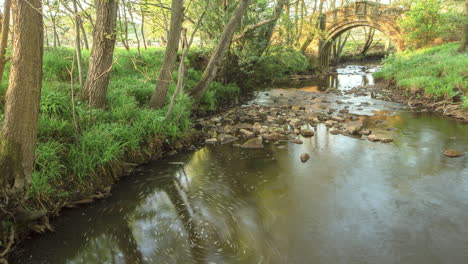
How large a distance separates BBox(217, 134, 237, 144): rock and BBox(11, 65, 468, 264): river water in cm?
58

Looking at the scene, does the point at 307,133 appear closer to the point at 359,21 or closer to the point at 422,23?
the point at 422,23

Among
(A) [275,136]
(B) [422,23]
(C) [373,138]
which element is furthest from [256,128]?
(B) [422,23]

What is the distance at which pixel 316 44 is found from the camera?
869 inches

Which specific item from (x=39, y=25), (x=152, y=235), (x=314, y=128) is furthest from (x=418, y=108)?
(x=39, y=25)

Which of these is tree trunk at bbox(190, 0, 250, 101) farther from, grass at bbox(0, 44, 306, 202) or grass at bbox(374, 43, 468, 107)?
grass at bbox(374, 43, 468, 107)

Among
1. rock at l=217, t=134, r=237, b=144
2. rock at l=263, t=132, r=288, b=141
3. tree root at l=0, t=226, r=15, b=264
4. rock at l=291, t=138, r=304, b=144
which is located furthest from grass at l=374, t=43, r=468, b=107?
tree root at l=0, t=226, r=15, b=264

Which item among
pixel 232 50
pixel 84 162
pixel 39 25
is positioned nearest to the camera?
pixel 39 25

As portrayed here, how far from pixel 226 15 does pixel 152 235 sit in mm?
8082

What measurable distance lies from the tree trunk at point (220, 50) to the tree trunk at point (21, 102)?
5.60 metres

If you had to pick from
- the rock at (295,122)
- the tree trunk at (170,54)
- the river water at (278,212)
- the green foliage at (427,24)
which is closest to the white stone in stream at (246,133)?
the river water at (278,212)

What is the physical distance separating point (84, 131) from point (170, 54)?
9.29 ft

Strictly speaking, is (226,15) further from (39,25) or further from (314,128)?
(39,25)

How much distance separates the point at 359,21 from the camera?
2025cm

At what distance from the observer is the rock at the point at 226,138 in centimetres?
698
